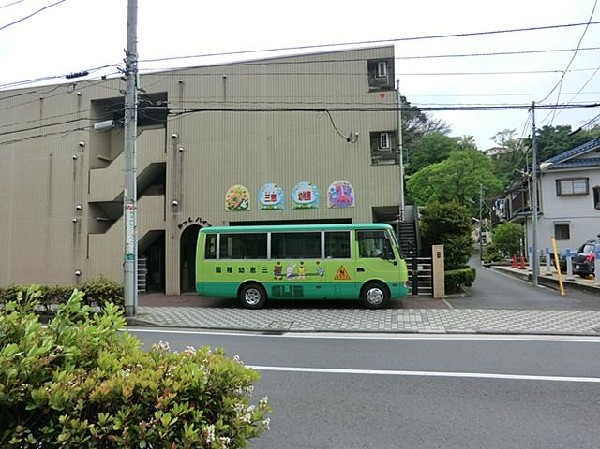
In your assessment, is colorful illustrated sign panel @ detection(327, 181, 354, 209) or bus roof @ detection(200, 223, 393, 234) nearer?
bus roof @ detection(200, 223, 393, 234)

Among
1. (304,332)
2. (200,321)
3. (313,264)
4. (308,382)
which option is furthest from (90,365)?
(313,264)

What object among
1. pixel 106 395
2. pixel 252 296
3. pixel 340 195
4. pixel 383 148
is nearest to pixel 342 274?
pixel 252 296

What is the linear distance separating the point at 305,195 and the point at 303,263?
14.4 ft

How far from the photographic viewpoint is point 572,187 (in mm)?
32000

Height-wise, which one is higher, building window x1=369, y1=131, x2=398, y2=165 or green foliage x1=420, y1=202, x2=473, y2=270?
building window x1=369, y1=131, x2=398, y2=165

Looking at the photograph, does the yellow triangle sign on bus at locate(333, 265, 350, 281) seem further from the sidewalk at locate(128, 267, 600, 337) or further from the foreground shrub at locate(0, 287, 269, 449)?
the foreground shrub at locate(0, 287, 269, 449)

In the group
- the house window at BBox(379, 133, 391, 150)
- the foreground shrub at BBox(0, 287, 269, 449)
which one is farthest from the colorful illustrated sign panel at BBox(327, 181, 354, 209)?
the foreground shrub at BBox(0, 287, 269, 449)

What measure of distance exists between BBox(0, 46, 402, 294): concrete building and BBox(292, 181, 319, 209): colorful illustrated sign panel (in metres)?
0.04

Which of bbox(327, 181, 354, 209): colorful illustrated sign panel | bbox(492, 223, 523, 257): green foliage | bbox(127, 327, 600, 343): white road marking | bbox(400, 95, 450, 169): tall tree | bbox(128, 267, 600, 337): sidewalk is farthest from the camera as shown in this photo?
bbox(400, 95, 450, 169): tall tree

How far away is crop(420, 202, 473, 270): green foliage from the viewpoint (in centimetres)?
1680

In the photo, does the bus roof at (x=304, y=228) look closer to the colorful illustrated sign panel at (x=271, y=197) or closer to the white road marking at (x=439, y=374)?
the colorful illustrated sign panel at (x=271, y=197)

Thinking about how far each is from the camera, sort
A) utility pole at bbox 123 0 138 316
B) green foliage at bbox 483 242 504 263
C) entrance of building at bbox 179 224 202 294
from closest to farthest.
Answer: utility pole at bbox 123 0 138 316 < entrance of building at bbox 179 224 202 294 < green foliage at bbox 483 242 504 263

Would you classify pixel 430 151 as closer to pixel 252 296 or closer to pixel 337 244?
pixel 337 244

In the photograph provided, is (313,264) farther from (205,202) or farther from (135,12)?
(135,12)
